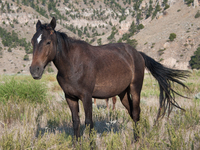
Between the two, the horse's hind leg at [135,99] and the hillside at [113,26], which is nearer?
the horse's hind leg at [135,99]

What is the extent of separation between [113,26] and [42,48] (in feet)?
402

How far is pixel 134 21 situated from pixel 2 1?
3878 inches

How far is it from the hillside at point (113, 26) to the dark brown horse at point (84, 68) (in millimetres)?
608

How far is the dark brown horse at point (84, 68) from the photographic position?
2839 mm

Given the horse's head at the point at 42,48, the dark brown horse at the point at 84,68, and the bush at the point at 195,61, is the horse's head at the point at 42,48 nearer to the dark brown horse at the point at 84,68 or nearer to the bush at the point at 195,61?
the dark brown horse at the point at 84,68

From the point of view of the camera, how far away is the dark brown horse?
112 inches

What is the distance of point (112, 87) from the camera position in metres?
3.60

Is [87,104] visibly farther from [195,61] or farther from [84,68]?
[195,61]

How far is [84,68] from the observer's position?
326 cm

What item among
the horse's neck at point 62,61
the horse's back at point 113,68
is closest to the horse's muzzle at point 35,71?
the horse's neck at point 62,61

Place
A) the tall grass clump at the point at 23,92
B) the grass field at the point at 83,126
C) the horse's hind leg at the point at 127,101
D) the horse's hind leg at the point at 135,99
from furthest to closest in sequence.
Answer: the tall grass clump at the point at 23,92, the horse's hind leg at the point at 127,101, the horse's hind leg at the point at 135,99, the grass field at the point at 83,126

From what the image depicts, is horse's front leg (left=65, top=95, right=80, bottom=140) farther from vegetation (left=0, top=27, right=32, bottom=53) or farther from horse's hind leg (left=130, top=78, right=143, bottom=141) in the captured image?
vegetation (left=0, top=27, right=32, bottom=53)

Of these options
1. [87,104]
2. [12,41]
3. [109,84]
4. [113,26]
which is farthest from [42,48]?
[113,26]

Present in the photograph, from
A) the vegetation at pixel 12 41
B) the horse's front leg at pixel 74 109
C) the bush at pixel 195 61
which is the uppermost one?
the vegetation at pixel 12 41
